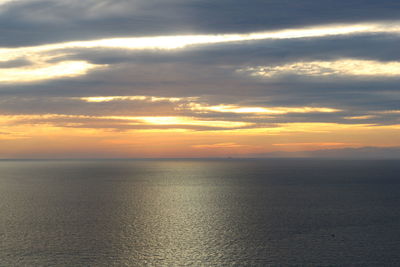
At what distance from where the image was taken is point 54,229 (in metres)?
70.1

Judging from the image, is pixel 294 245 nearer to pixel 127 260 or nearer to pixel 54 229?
pixel 127 260

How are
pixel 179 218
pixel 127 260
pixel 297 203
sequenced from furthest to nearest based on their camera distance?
Result: pixel 297 203
pixel 179 218
pixel 127 260

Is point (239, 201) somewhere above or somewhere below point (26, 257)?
above

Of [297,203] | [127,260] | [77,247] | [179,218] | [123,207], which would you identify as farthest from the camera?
[297,203]

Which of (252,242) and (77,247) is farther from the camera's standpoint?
(252,242)

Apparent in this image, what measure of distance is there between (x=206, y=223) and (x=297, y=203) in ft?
123

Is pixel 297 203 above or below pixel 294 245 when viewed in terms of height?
above

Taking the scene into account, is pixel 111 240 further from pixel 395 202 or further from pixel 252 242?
pixel 395 202

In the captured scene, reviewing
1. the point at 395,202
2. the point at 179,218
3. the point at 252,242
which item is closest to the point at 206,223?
the point at 179,218

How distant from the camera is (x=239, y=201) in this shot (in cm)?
11069

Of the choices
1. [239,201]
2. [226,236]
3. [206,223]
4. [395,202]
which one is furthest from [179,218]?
[395,202]

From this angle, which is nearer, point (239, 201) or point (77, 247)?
point (77, 247)

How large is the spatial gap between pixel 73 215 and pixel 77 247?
94.6 ft

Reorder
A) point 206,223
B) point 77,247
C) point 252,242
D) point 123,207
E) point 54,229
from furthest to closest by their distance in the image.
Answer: point 123,207
point 206,223
point 54,229
point 252,242
point 77,247
